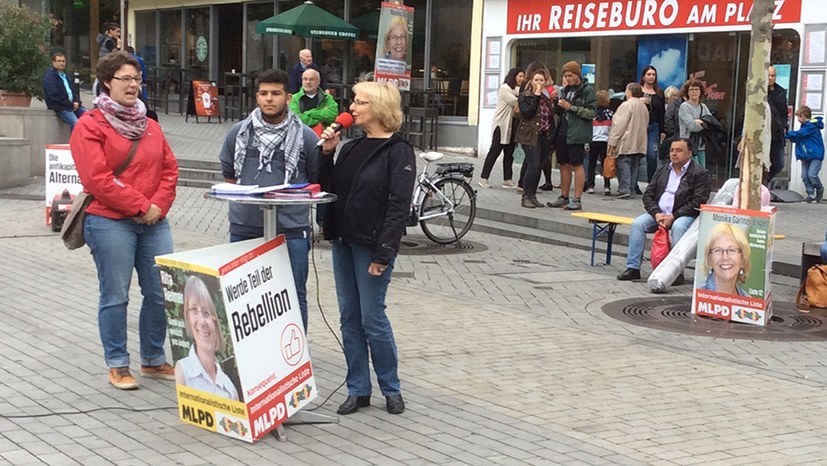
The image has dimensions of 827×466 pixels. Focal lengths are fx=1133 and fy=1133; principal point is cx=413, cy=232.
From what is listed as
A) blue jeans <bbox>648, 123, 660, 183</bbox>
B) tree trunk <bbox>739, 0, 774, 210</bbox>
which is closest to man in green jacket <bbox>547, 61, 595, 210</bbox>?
blue jeans <bbox>648, 123, 660, 183</bbox>

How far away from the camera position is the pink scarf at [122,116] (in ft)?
20.2

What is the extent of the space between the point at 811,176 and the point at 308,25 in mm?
10483

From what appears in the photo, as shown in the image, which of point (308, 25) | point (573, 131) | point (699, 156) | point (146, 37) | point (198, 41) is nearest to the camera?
point (573, 131)

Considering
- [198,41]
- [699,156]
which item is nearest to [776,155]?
[699,156]

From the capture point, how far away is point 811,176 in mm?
15617

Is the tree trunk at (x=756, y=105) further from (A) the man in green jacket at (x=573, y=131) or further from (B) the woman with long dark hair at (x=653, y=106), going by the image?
(B) the woman with long dark hair at (x=653, y=106)

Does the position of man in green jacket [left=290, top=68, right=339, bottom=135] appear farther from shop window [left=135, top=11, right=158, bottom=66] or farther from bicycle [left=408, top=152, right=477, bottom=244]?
shop window [left=135, top=11, right=158, bottom=66]

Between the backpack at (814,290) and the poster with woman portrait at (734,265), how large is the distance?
2.24ft

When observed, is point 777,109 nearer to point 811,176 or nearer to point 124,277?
point 811,176

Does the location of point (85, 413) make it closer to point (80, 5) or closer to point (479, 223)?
point (479, 223)

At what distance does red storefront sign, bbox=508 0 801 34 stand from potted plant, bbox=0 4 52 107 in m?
8.19

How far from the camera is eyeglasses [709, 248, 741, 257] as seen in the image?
8703 millimetres

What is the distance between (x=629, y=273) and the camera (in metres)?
10.6

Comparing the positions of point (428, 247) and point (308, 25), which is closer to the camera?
point (428, 247)
